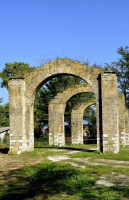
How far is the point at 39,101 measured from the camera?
41438mm

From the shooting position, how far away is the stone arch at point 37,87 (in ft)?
49.3

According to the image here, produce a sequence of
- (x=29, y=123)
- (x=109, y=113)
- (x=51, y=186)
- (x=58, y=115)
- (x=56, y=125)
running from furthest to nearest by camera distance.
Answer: (x=58, y=115) → (x=56, y=125) → (x=29, y=123) → (x=109, y=113) → (x=51, y=186)

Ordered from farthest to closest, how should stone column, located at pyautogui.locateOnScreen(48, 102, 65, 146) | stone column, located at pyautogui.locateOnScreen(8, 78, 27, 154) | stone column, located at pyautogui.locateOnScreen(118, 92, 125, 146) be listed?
1. stone column, located at pyautogui.locateOnScreen(48, 102, 65, 146)
2. stone column, located at pyautogui.locateOnScreen(118, 92, 125, 146)
3. stone column, located at pyautogui.locateOnScreen(8, 78, 27, 154)

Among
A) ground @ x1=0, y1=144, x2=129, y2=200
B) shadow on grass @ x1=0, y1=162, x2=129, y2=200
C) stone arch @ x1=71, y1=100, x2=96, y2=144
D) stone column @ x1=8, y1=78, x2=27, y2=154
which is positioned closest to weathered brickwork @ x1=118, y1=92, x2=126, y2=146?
stone arch @ x1=71, y1=100, x2=96, y2=144

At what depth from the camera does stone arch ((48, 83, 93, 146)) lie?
81.9ft

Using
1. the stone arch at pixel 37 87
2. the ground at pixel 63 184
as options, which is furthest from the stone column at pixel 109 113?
the ground at pixel 63 184

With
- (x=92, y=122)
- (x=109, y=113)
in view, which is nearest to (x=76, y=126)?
(x=92, y=122)

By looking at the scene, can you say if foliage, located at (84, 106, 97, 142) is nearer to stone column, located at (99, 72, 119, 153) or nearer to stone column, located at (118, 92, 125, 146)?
stone column, located at (118, 92, 125, 146)

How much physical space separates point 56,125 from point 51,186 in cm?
1864

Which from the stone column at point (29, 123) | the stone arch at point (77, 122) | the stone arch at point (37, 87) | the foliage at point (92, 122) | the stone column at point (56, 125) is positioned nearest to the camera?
the stone arch at point (37, 87)

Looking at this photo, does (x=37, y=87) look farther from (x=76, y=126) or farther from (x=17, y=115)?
(x=76, y=126)

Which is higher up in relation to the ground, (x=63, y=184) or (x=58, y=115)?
(x=58, y=115)

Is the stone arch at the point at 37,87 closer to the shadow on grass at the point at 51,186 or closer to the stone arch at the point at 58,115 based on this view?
the shadow on grass at the point at 51,186

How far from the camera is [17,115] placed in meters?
15.6
